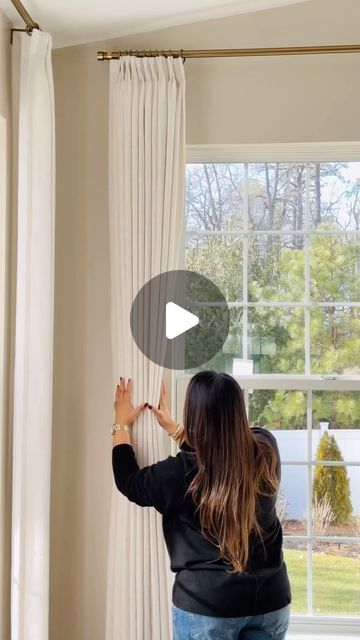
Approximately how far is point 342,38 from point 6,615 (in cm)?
246

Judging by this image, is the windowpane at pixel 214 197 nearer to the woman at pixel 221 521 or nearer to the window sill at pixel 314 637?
the woman at pixel 221 521

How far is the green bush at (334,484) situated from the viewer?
2721mm

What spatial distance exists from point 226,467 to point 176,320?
2.55 feet

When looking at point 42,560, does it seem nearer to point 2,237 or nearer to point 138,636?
point 138,636

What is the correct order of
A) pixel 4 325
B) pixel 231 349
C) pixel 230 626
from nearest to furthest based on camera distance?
pixel 230 626 → pixel 4 325 → pixel 231 349

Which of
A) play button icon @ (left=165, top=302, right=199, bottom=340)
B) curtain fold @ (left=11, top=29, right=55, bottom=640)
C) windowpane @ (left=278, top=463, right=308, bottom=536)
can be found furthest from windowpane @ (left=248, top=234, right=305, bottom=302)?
curtain fold @ (left=11, top=29, right=55, bottom=640)

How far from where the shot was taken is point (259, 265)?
279cm

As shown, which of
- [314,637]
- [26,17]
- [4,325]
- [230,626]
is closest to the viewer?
[230,626]

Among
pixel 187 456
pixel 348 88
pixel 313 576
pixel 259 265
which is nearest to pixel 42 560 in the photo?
pixel 187 456

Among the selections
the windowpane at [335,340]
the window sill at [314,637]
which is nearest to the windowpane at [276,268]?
the windowpane at [335,340]

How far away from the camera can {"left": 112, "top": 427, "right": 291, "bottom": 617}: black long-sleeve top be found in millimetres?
1914

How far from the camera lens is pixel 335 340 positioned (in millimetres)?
2744

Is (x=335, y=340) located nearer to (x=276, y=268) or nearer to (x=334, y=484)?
(x=276, y=268)

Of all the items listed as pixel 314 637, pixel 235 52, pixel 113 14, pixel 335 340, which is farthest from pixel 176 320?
pixel 314 637
